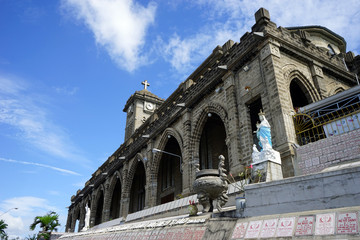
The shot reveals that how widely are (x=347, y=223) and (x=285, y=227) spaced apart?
1.02 m

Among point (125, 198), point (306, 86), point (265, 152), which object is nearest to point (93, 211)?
point (125, 198)

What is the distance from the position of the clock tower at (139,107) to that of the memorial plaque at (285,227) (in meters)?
31.5

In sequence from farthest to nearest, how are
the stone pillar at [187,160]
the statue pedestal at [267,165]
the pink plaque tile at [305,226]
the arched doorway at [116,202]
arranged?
1. the arched doorway at [116,202]
2. the stone pillar at [187,160]
3. the statue pedestal at [267,165]
4. the pink plaque tile at [305,226]

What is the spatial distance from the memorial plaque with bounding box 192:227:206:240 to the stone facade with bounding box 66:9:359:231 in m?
4.67

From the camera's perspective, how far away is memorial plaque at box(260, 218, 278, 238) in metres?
5.01

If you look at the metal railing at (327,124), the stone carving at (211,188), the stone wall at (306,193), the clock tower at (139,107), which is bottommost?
the stone wall at (306,193)

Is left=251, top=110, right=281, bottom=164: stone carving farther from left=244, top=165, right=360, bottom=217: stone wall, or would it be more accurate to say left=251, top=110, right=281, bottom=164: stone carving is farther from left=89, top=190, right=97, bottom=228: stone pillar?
left=89, top=190, right=97, bottom=228: stone pillar

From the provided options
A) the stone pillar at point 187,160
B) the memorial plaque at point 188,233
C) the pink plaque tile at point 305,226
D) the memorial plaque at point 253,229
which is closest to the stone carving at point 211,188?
the memorial plaque at point 188,233

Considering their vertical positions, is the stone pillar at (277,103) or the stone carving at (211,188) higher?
the stone pillar at (277,103)

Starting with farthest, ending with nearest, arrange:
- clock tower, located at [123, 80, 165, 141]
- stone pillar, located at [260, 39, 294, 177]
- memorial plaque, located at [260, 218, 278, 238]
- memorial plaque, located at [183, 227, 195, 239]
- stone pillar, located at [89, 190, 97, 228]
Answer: clock tower, located at [123, 80, 165, 141]
stone pillar, located at [89, 190, 97, 228]
stone pillar, located at [260, 39, 294, 177]
memorial plaque, located at [183, 227, 195, 239]
memorial plaque, located at [260, 218, 278, 238]

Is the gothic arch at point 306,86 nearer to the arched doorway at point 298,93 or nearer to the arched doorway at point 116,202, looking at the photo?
the arched doorway at point 298,93

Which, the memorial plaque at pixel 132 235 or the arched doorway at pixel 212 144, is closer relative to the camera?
the memorial plaque at pixel 132 235

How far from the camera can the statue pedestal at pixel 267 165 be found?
7.02 m

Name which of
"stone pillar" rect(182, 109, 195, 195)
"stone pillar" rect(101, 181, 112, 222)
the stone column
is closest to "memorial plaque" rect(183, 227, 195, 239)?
"stone pillar" rect(182, 109, 195, 195)
